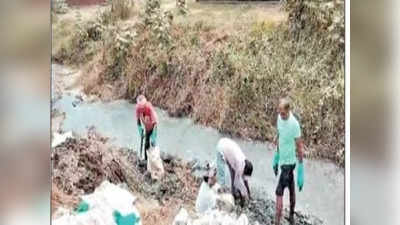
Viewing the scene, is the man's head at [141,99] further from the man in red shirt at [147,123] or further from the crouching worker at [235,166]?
the crouching worker at [235,166]

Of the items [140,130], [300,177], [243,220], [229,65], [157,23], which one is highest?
[157,23]

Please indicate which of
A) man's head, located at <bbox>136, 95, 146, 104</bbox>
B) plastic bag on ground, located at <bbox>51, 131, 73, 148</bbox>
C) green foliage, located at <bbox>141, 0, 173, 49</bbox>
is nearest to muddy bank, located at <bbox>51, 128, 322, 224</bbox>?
plastic bag on ground, located at <bbox>51, 131, 73, 148</bbox>

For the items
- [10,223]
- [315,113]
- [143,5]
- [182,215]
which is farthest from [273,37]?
[10,223]

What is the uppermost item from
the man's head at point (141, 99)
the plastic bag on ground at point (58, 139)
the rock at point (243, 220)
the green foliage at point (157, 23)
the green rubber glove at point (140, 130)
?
the green foliage at point (157, 23)

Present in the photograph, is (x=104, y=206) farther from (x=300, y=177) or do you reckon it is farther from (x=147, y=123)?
(x=300, y=177)

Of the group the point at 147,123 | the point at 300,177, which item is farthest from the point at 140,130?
the point at 300,177

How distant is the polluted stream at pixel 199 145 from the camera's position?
1277 millimetres

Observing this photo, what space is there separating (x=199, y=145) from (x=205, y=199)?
0.44 feet

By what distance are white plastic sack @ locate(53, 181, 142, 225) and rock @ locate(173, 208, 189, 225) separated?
0.30 ft

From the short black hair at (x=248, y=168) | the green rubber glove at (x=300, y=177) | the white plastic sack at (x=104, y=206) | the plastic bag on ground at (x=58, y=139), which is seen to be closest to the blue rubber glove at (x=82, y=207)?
the white plastic sack at (x=104, y=206)

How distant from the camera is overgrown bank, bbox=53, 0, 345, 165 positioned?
4.23 feet

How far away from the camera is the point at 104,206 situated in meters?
1.28

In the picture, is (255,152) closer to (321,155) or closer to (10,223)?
(321,155)

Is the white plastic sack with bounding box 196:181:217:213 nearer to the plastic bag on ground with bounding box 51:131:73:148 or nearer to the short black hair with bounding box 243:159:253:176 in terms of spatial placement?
the short black hair with bounding box 243:159:253:176
